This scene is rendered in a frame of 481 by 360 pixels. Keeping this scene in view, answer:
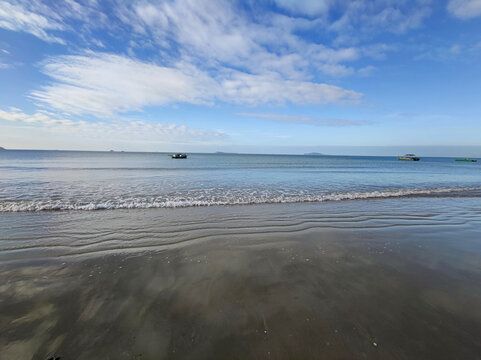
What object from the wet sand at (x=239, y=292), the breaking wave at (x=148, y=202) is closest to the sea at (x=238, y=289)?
the wet sand at (x=239, y=292)

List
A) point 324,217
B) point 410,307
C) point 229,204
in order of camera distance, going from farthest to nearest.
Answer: point 229,204 → point 324,217 → point 410,307

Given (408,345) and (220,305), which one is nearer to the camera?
(408,345)

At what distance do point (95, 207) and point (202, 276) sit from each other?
8.78 meters

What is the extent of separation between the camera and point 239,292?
396cm

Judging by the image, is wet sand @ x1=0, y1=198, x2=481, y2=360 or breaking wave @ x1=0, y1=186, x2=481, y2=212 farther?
breaking wave @ x1=0, y1=186, x2=481, y2=212

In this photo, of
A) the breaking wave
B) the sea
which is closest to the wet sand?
the sea

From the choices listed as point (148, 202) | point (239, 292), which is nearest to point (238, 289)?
point (239, 292)

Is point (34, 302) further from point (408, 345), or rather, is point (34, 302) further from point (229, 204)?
point (229, 204)

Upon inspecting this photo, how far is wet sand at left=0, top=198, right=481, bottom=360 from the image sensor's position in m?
2.83

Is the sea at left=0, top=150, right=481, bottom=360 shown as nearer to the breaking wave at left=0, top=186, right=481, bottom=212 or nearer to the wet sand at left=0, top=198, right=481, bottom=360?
the wet sand at left=0, top=198, right=481, bottom=360

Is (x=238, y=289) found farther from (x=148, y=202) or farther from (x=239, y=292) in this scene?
(x=148, y=202)

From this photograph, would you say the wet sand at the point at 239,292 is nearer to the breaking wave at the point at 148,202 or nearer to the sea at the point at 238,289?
the sea at the point at 238,289

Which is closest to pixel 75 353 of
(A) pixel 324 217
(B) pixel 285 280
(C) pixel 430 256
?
(B) pixel 285 280

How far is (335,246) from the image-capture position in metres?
6.05
